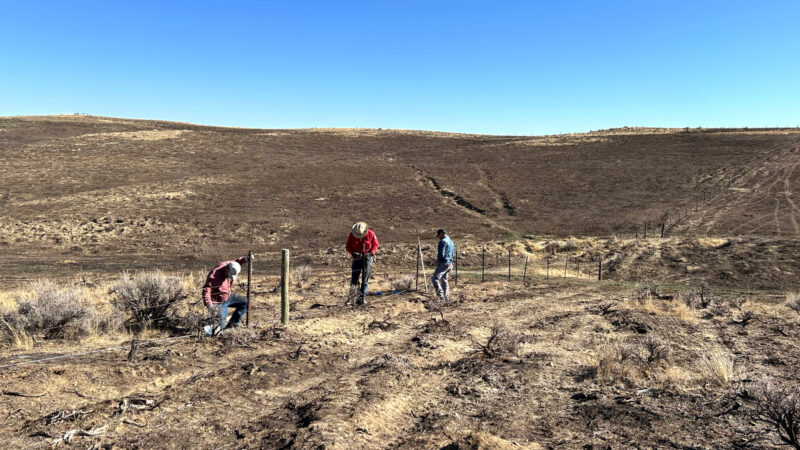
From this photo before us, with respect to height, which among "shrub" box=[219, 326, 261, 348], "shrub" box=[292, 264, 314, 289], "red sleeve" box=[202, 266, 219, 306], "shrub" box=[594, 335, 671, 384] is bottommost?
"shrub" box=[292, 264, 314, 289]

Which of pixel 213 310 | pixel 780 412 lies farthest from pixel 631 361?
pixel 213 310

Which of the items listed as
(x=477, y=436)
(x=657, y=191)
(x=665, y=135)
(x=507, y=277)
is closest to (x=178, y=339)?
(x=477, y=436)

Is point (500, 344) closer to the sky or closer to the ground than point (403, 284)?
closer to the sky

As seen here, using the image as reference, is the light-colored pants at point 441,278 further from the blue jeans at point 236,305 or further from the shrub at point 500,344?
the blue jeans at point 236,305

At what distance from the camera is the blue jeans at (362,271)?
10188mm

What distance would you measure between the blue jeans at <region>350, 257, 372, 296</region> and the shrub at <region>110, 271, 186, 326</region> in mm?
3623

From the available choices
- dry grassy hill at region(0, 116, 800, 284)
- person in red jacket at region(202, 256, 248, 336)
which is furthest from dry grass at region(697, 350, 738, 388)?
dry grassy hill at region(0, 116, 800, 284)

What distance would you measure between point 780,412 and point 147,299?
8.86 meters

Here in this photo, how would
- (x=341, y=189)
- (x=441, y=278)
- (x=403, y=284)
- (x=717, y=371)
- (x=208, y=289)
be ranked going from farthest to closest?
(x=341, y=189)
(x=403, y=284)
(x=441, y=278)
(x=208, y=289)
(x=717, y=371)

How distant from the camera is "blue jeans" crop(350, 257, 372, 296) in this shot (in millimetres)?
10188

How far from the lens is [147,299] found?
26.9 ft

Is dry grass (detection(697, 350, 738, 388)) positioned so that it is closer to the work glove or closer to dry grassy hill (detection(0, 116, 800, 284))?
the work glove

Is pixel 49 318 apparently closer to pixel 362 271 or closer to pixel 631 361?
pixel 362 271

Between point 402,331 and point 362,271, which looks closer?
point 402,331
